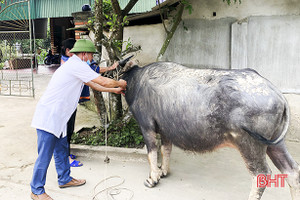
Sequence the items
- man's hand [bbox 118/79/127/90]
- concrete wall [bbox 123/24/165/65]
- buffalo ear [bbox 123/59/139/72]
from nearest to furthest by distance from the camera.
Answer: man's hand [bbox 118/79/127/90], buffalo ear [bbox 123/59/139/72], concrete wall [bbox 123/24/165/65]

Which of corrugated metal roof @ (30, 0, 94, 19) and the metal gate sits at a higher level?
corrugated metal roof @ (30, 0, 94, 19)

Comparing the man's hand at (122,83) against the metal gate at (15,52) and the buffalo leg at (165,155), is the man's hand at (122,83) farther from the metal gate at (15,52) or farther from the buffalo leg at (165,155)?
the metal gate at (15,52)

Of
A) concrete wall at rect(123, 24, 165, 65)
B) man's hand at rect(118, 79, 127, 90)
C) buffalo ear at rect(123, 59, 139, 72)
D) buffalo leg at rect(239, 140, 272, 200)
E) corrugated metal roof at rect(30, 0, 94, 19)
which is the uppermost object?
corrugated metal roof at rect(30, 0, 94, 19)

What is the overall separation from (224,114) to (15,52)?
39.9ft

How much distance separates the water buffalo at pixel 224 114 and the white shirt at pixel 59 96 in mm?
756

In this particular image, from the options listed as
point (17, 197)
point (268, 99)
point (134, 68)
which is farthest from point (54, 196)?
point (268, 99)

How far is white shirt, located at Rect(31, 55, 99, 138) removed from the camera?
2.81 m

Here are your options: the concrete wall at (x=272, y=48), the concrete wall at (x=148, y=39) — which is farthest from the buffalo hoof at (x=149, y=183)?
the concrete wall at (x=148, y=39)

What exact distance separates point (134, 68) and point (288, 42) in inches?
104

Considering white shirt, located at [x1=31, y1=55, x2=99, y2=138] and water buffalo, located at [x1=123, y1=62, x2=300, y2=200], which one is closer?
water buffalo, located at [x1=123, y1=62, x2=300, y2=200]

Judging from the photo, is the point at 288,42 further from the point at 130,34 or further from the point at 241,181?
the point at 130,34

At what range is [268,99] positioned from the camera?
233 centimetres

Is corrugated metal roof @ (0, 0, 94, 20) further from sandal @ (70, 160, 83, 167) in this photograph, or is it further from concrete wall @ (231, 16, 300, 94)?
sandal @ (70, 160, 83, 167)

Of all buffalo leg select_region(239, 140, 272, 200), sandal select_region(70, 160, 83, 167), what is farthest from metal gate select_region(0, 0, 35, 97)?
buffalo leg select_region(239, 140, 272, 200)
